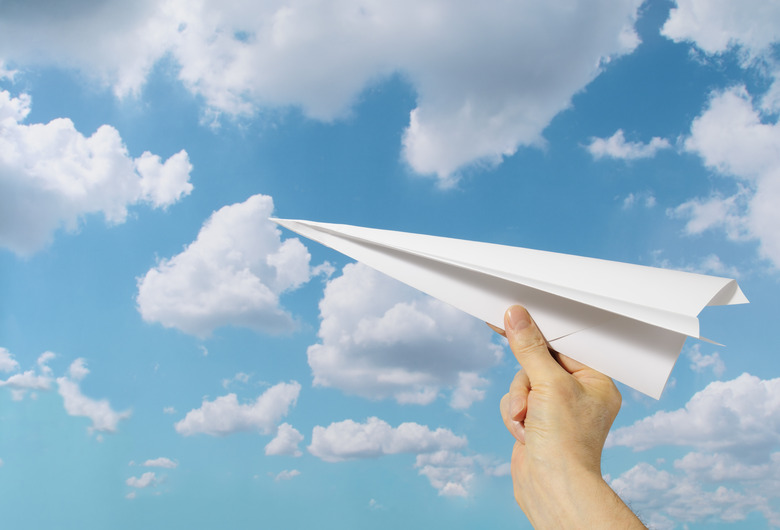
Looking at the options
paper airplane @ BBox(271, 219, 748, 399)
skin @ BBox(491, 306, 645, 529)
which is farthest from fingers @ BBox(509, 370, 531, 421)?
paper airplane @ BBox(271, 219, 748, 399)

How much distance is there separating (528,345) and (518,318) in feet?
0.53

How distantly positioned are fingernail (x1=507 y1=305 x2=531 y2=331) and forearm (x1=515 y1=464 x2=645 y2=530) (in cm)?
79

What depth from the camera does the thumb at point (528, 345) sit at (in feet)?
9.21

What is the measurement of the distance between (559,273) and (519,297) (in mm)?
269

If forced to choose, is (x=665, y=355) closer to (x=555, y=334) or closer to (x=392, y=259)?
(x=555, y=334)

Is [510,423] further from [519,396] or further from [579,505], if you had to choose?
[579,505]

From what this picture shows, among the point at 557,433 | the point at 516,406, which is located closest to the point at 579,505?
the point at 557,433

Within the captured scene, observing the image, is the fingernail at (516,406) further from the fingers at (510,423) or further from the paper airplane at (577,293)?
the paper airplane at (577,293)

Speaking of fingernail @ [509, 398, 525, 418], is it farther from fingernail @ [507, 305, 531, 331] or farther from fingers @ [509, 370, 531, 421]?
fingernail @ [507, 305, 531, 331]

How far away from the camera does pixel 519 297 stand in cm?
309

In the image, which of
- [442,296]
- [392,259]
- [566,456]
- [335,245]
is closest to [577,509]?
[566,456]

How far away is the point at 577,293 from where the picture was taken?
2789 millimetres

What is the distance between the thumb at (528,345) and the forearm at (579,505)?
517mm

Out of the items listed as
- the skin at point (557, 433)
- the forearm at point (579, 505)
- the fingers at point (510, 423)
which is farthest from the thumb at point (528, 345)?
the forearm at point (579, 505)
